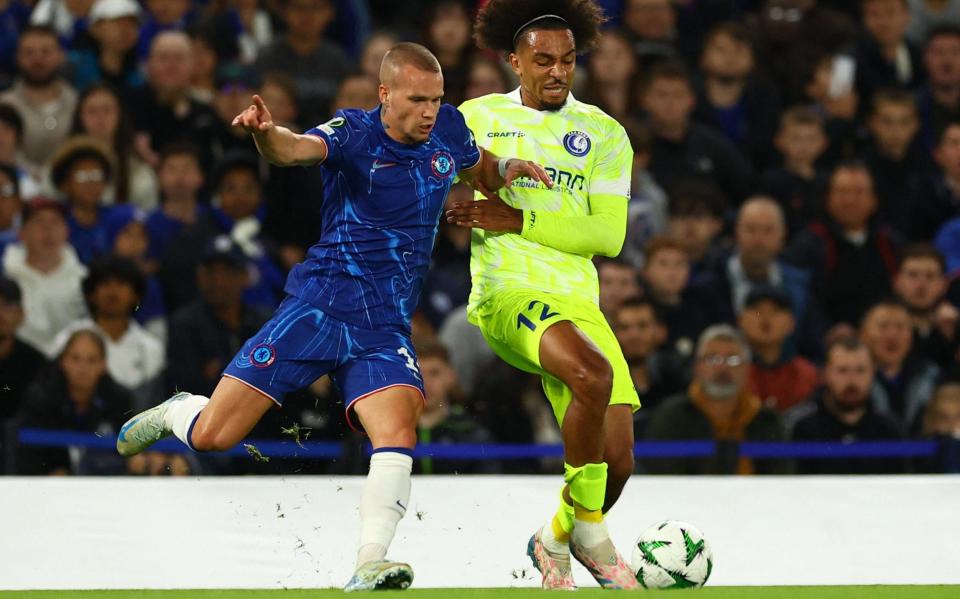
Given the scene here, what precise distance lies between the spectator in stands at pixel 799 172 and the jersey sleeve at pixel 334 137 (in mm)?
5872

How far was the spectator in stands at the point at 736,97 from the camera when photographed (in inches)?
501

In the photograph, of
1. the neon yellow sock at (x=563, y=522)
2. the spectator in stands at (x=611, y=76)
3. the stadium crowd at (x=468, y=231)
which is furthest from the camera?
the spectator in stands at (x=611, y=76)

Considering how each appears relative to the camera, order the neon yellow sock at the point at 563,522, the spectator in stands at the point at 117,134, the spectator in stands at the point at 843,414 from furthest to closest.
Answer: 1. the spectator in stands at the point at 117,134
2. the spectator in stands at the point at 843,414
3. the neon yellow sock at the point at 563,522

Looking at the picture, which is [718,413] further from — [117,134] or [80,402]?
[117,134]

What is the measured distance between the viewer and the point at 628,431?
748 centimetres

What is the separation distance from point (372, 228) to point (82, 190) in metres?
4.41

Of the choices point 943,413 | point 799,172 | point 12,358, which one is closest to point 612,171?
point 943,413

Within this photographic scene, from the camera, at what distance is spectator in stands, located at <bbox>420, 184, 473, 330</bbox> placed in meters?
10.8

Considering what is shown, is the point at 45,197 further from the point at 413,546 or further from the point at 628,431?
the point at 628,431

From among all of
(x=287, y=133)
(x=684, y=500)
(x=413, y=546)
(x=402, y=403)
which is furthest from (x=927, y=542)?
(x=287, y=133)

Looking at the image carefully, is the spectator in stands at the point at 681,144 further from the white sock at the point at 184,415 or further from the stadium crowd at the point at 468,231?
the white sock at the point at 184,415

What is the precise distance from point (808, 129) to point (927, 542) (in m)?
4.73

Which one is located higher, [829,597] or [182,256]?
[182,256]

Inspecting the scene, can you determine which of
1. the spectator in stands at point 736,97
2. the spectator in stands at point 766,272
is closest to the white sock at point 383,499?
the spectator in stands at point 766,272
